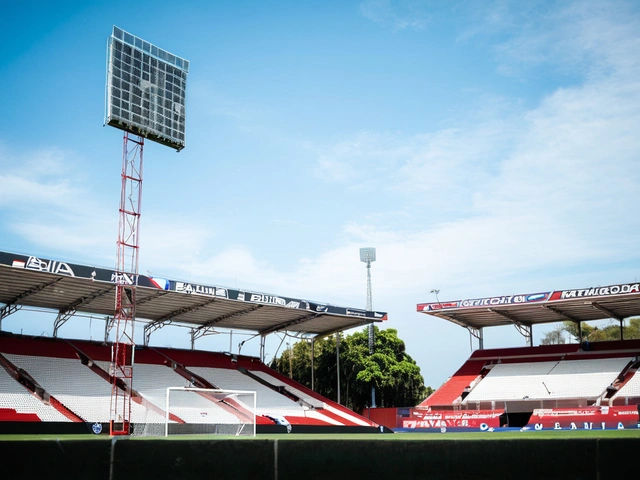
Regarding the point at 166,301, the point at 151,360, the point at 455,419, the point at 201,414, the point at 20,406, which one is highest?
the point at 166,301

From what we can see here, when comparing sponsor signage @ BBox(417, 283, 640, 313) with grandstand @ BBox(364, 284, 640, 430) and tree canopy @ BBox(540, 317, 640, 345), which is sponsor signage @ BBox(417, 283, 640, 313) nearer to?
grandstand @ BBox(364, 284, 640, 430)

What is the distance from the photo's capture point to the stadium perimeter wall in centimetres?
717

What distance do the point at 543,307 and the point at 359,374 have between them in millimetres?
15777

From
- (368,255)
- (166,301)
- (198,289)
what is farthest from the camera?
(368,255)

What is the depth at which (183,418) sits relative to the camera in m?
32.9

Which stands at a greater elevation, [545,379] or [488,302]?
[488,302]

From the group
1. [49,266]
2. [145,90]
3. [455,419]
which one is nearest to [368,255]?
[455,419]

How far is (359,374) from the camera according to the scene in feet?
172

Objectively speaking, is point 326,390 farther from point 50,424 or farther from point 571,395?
point 50,424

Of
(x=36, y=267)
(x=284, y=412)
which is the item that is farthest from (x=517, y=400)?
(x=36, y=267)

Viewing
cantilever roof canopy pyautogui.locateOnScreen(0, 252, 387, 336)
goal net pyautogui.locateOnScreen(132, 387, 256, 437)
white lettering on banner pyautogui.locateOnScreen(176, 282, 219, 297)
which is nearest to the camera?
goal net pyautogui.locateOnScreen(132, 387, 256, 437)

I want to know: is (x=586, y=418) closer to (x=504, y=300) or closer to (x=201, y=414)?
(x=504, y=300)

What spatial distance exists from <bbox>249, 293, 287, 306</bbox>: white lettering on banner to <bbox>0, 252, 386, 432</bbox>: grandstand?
2.5 inches

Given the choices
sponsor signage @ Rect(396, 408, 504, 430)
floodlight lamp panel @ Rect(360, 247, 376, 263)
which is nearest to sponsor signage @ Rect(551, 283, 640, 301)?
sponsor signage @ Rect(396, 408, 504, 430)
